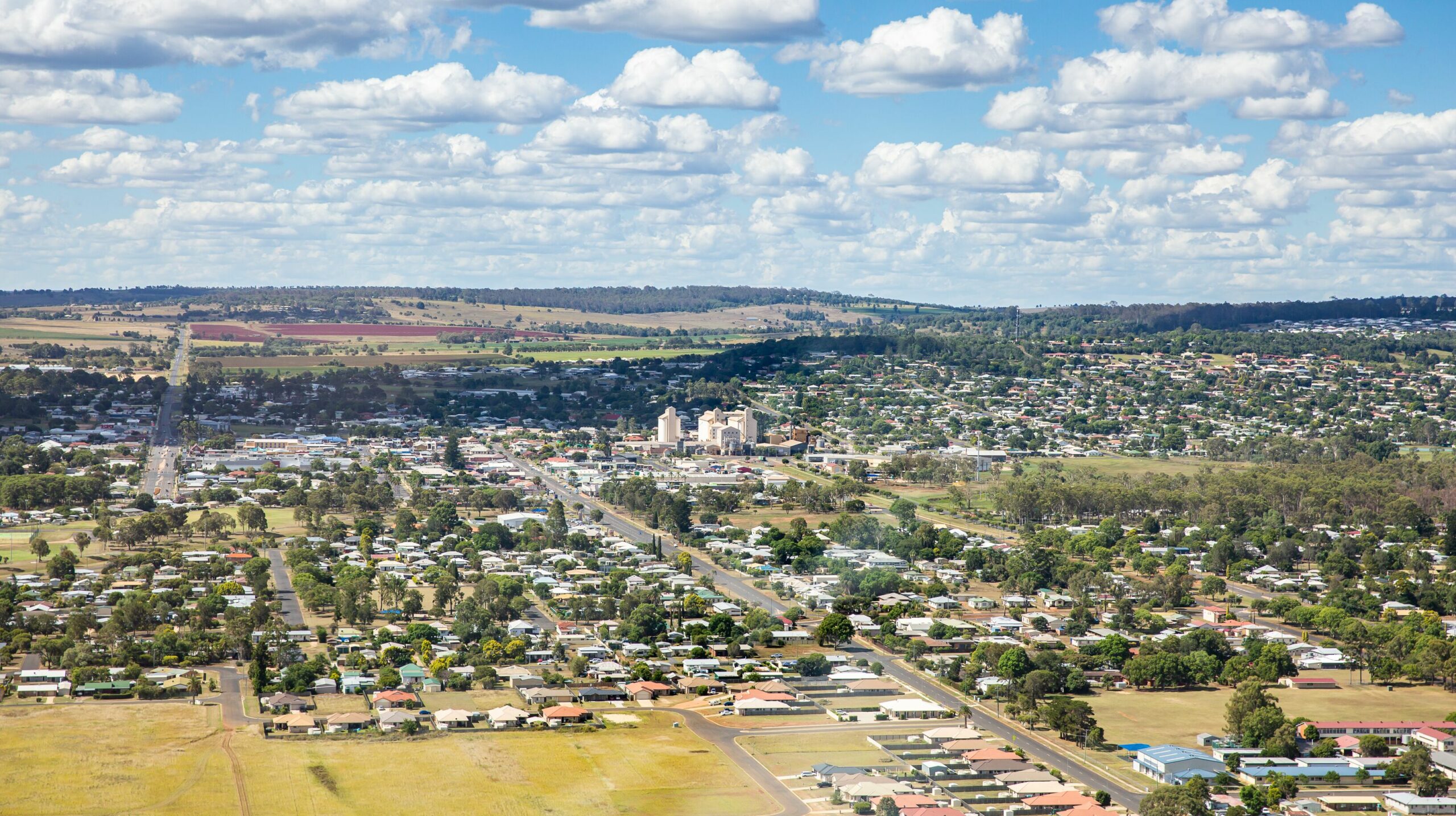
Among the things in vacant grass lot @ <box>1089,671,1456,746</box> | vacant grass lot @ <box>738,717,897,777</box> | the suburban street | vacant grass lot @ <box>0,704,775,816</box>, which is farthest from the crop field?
vacant grass lot @ <box>1089,671,1456,746</box>

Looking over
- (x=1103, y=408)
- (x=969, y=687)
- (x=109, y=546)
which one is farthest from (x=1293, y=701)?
(x=1103, y=408)

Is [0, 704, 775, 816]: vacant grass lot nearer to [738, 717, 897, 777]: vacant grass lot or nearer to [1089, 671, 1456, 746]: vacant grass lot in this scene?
[738, 717, 897, 777]: vacant grass lot

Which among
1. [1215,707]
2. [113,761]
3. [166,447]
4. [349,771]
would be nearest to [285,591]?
[113,761]

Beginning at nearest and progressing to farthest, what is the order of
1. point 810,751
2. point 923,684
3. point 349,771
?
1. point 349,771
2. point 810,751
3. point 923,684

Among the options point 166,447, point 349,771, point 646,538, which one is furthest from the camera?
point 166,447

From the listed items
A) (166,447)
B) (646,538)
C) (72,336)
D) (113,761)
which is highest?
(72,336)

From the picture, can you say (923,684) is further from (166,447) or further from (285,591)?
(166,447)

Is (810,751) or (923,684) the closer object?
(810,751)
